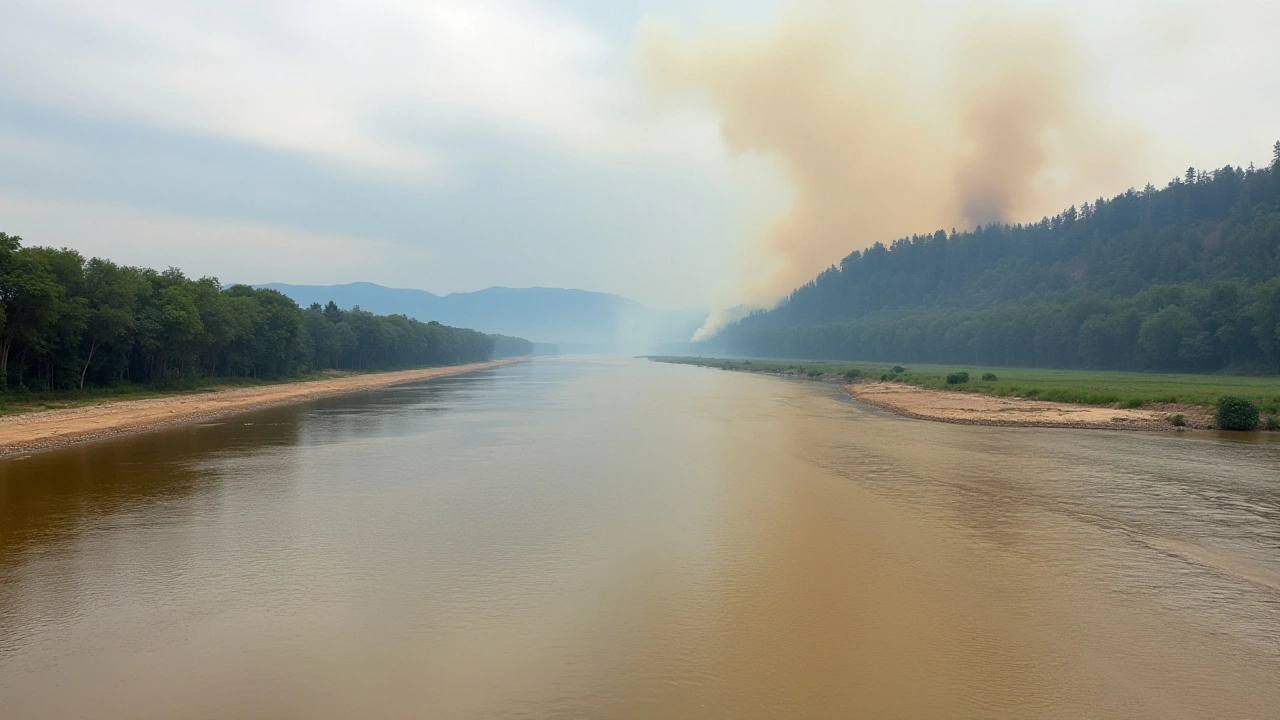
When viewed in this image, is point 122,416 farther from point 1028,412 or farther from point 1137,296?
point 1137,296

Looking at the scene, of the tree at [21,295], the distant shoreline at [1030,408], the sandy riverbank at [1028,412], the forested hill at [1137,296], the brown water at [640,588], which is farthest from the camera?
the forested hill at [1137,296]

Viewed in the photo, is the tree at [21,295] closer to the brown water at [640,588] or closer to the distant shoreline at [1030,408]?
the brown water at [640,588]

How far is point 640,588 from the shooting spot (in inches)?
507

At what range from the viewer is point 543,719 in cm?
814

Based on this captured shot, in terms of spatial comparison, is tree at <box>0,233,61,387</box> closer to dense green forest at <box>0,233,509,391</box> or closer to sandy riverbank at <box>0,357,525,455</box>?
dense green forest at <box>0,233,509,391</box>

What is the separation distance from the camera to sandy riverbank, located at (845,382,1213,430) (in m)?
38.2

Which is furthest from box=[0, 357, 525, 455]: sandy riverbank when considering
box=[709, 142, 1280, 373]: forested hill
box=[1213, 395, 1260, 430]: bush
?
box=[709, 142, 1280, 373]: forested hill

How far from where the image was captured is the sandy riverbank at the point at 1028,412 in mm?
38250

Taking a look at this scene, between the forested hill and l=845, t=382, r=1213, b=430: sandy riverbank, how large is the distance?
136 ft

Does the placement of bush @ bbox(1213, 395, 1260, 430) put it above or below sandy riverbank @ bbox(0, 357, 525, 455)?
above

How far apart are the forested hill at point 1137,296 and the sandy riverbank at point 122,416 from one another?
9763cm

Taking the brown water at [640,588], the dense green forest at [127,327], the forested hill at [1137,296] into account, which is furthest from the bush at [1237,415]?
the dense green forest at [127,327]

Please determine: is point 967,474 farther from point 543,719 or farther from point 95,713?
point 95,713

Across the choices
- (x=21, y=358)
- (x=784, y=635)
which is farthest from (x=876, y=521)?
(x=21, y=358)
